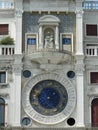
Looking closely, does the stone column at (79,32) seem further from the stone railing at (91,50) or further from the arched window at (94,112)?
the arched window at (94,112)

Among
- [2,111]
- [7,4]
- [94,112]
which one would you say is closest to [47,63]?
[2,111]

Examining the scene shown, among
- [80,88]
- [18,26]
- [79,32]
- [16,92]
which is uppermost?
[18,26]

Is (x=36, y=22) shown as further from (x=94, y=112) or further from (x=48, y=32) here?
(x=94, y=112)

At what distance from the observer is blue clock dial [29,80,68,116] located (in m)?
32.9

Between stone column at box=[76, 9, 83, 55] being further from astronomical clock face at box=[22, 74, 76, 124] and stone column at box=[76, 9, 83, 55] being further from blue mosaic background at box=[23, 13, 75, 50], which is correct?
astronomical clock face at box=[22, 74, 76, 124]

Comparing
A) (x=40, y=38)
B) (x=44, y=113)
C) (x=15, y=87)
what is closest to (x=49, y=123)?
(x=44, y=113)

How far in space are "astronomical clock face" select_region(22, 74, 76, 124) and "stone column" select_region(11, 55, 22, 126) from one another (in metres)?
0.40

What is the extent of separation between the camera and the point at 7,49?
3378 cm

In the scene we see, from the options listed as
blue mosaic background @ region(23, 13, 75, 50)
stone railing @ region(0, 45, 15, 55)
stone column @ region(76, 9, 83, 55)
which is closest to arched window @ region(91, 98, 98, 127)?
stone column @ region(76, 9, 83, 55)

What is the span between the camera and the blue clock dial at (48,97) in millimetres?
32906

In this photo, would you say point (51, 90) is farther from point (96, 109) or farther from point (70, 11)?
point (70, 11)

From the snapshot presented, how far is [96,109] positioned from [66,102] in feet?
6.42

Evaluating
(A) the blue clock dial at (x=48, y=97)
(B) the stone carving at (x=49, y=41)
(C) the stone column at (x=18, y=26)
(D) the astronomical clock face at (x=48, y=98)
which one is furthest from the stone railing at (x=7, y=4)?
(A) the blue clock dial at (x=48, y=97)

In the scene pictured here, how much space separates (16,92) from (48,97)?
203 cm
